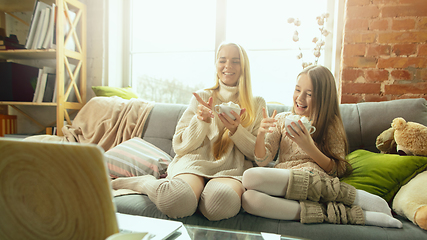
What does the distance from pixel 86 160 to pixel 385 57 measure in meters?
1.94

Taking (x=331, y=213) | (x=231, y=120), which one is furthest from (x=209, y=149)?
(x=331, y=213)

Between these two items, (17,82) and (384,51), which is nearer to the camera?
(384,51)

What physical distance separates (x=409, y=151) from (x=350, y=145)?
33cm

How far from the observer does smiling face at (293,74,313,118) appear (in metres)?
1.25

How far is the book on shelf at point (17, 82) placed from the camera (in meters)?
2.18

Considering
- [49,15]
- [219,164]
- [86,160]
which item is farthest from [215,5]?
[86,160]

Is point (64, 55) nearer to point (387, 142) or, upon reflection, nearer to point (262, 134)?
point (262, 134)

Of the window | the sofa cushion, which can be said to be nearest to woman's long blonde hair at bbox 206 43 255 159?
the sofa cushion

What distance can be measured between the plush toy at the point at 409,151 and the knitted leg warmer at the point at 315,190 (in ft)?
0.59

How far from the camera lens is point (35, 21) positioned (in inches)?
82.6

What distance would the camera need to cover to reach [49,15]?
2.10 metres

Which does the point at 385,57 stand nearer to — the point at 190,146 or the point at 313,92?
the point at 313,92

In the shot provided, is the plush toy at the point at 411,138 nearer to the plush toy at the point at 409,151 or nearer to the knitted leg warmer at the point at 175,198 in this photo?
the plush toy at the point at 409,151

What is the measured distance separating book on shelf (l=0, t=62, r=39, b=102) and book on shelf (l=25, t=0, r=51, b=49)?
0.23m
